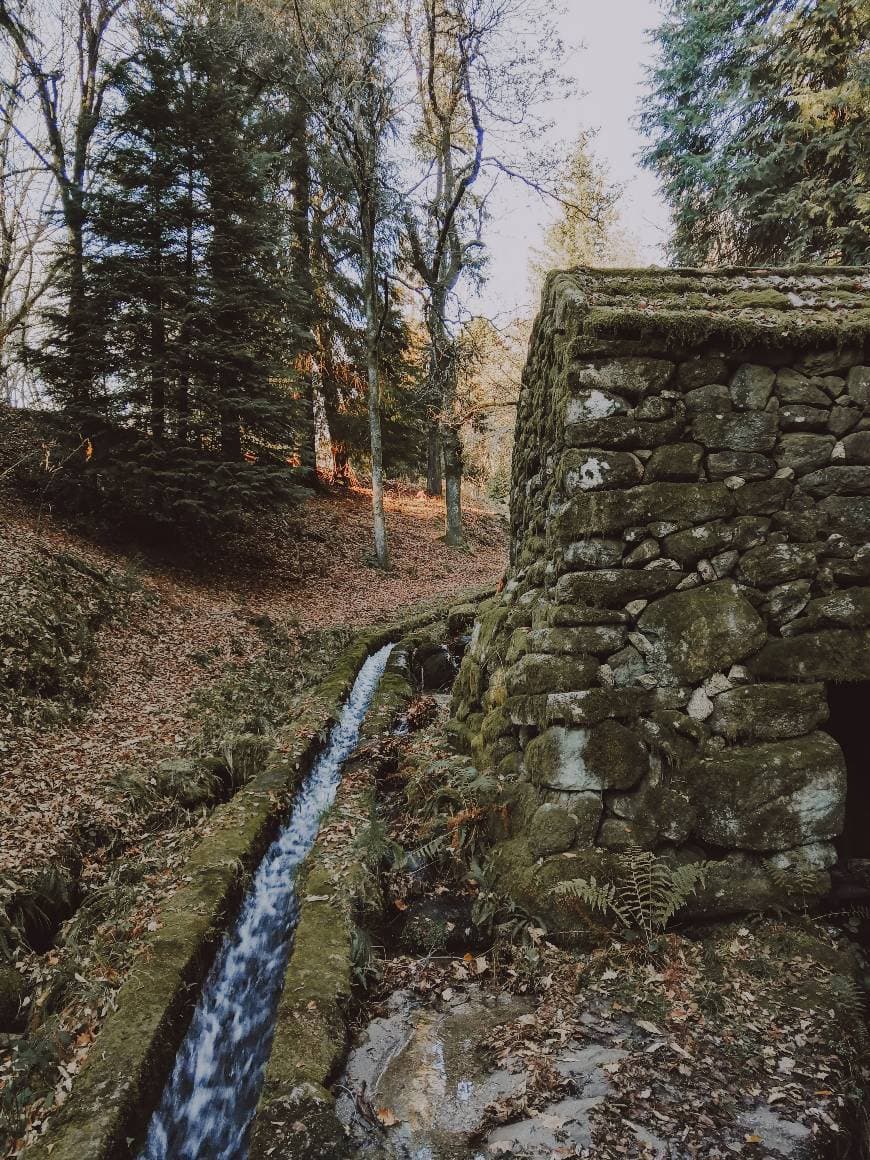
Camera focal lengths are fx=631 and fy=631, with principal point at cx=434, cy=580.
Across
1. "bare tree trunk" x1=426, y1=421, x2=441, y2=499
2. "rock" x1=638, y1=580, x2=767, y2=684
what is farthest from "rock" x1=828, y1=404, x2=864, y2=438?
"bare tree trunk" x1=426, y1=421, x2=441, y2=499

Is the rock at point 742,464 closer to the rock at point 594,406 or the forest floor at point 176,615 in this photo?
the rock at point 594,406

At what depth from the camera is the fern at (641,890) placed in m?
3.61

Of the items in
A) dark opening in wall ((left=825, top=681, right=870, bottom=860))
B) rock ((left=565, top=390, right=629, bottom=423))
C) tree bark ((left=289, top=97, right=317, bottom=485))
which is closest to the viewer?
rock ((left=565, top=390, right=629, bottom=423))

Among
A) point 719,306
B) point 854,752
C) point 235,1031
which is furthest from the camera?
point 854,752

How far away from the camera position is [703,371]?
13.1 ft

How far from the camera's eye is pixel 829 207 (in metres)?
10.2

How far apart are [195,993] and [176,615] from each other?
22.7 ft

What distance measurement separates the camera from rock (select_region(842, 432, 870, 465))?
392cm

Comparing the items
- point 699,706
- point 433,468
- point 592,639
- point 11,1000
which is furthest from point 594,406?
point 433,468

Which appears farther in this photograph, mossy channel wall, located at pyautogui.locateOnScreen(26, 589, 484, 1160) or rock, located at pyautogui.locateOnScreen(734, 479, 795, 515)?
rock, located at pyautogui.locateOnScreen(734, 479, 795, 515)

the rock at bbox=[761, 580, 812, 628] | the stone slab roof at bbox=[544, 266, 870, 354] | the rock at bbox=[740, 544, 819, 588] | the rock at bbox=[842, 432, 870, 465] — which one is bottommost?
the rock at bbox=[761, 580, 812, 628]

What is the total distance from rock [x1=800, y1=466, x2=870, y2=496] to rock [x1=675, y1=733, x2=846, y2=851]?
1594 mm

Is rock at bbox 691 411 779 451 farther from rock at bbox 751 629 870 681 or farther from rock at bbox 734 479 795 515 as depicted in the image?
rock at bbox 751 629 870 681

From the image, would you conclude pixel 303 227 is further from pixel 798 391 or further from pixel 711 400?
pixel 798 391
